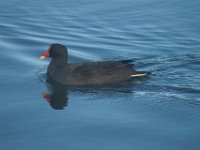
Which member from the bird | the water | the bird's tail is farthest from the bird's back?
the water

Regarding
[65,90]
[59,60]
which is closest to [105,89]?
[65,90]

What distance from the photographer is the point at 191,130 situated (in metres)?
14.6

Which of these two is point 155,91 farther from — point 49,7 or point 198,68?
point 49,7

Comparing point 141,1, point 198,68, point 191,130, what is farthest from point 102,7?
point 191,130

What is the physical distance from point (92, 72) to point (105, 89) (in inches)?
27.2

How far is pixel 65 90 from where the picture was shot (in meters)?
17.9

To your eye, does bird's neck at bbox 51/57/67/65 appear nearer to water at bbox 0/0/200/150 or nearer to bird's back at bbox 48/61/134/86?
bird's back at bbox 48/61/134/86

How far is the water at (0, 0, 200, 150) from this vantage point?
47.1 feet

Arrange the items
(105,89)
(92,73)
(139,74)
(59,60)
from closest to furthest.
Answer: (105,89) → (92,73) → (139,74) → (59,60)

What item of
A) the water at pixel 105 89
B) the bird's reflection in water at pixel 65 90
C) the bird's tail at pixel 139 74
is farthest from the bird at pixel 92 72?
the water at pixel 105 89

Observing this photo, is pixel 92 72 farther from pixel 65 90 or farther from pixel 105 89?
pixel 65 90

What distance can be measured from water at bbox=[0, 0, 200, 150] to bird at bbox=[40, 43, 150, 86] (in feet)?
1.28

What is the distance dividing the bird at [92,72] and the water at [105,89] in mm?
391

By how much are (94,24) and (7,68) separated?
5.71 meters
